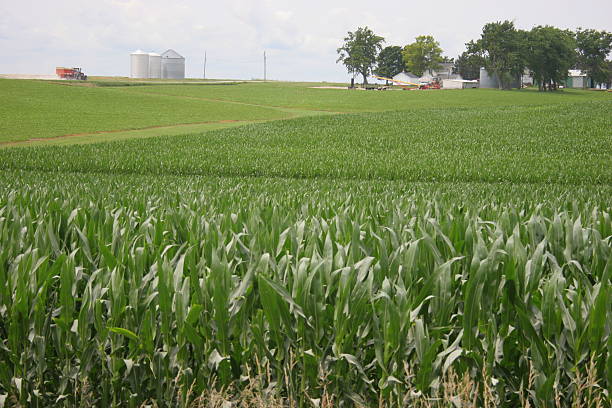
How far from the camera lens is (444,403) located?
109 inches

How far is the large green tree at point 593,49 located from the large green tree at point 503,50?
30473 millimetres

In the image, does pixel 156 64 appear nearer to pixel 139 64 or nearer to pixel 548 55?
pixel 139 64

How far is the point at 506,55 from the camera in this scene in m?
97.9

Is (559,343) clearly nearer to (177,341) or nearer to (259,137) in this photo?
(177,341)

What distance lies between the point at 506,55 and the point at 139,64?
258 ft

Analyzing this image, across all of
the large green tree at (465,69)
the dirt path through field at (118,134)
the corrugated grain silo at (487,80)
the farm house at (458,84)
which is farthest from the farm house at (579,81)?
the dirt path through field at (118,134)

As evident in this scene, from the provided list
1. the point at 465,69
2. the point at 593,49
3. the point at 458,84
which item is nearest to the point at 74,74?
the point at 458,84

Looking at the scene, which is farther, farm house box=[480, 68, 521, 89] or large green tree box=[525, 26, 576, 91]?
farm house box=[480, 68, 521, 89]

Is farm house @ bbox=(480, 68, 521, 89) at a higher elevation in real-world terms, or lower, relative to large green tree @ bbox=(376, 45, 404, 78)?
lower

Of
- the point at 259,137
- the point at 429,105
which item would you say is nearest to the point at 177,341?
the point at 259,137

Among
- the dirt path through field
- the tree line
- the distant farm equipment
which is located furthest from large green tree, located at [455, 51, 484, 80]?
the dirt path through field

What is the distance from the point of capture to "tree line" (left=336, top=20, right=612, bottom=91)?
9650 cm

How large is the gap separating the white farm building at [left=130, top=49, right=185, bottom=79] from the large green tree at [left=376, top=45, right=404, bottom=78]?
4768 cm

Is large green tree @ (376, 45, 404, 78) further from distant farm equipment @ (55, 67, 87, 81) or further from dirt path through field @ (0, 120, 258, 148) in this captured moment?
dirt path through field @ (0, 120, 258, 148)
